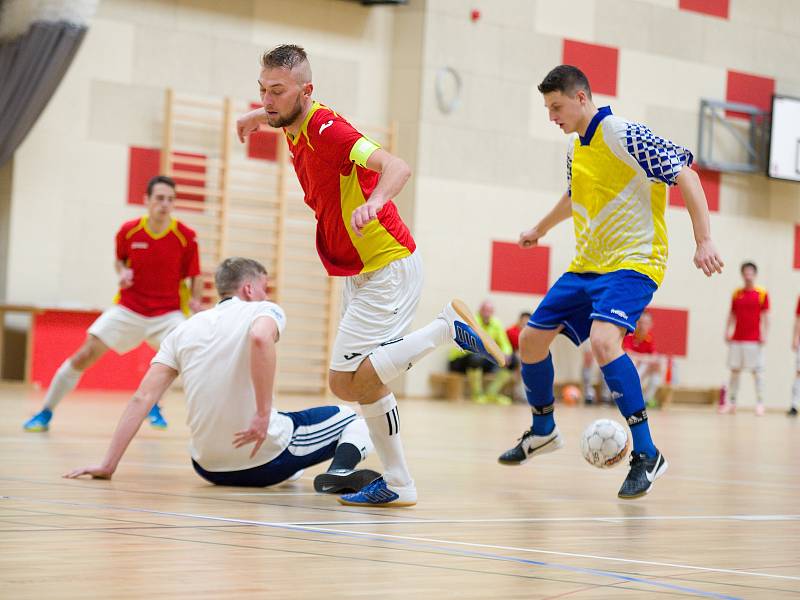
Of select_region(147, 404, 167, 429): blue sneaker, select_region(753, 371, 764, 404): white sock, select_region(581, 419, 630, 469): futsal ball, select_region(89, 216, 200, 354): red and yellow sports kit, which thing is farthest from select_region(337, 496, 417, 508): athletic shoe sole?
select_region(753, 371, 764, 404): white sock

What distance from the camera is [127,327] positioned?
7.80 metres

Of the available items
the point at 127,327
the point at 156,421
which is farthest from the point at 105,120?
the point at 127,327

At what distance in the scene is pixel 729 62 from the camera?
1841cm

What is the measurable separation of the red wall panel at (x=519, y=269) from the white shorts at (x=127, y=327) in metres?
8.76

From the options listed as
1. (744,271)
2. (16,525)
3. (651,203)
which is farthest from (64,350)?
(16,525)

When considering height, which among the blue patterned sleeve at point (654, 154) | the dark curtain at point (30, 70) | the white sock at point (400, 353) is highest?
the dark curtain at point (30, 70)

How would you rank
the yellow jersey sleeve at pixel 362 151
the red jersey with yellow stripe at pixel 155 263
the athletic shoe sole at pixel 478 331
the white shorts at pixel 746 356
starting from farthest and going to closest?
the white shorts at pixel 746 356 → the red jersey with yellow stripe at pixel 155 263 → the athletic shoe sole at pixel 478 331 → the yellow jersey sleeve at pixel 362 151

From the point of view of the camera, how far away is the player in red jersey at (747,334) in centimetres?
1622

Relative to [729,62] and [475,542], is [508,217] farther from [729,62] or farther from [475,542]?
[475,542]

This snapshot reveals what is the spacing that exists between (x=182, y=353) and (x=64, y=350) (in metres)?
8.87

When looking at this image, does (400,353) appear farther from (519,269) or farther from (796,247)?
(796,247)

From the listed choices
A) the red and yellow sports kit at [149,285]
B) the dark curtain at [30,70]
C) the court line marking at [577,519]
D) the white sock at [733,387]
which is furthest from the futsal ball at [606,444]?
the white sock at [733,387]

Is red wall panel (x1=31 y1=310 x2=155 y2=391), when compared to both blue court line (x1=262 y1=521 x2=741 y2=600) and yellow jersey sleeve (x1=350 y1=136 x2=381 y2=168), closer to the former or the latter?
yellow jersey sleeve (x1=350 y1=136 x2=381 y2=168)

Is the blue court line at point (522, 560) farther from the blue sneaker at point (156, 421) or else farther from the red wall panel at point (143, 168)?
the red wall panel at point (143, 168)
